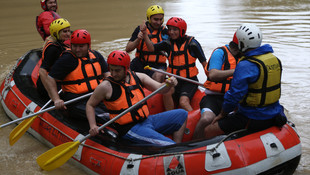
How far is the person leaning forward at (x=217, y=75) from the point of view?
3.84 meters

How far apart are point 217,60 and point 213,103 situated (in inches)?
18.2

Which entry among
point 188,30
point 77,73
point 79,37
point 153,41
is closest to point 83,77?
point 77,73

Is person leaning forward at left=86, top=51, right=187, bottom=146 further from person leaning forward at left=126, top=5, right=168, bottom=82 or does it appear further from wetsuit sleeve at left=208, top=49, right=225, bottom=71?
person leaning forward at left=126, top=5, right=168, bottom=82

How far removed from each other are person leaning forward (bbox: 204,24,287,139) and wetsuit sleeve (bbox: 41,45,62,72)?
2205mm

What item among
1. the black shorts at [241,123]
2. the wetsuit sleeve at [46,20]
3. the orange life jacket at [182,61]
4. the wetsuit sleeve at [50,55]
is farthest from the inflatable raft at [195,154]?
the wetsuit sleeve at [46,20]

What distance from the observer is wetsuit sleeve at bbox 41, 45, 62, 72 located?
14.8 feet

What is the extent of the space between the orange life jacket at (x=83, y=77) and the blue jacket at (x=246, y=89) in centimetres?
164

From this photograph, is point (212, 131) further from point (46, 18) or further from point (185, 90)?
point (46, 18)

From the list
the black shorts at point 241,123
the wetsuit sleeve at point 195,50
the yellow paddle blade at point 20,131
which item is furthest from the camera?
the wetsuit sleeve at point 195,50

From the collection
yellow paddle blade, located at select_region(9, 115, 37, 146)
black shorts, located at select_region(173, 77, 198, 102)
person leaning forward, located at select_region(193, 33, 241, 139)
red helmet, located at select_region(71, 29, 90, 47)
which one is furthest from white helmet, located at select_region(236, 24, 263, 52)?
yellow paddle blade, located at select_region(9, 115, 37, 146)

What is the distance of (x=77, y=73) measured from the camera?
4250mm

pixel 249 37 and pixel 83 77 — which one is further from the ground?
pixel 249 37

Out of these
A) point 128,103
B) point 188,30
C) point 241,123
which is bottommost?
point 188,30

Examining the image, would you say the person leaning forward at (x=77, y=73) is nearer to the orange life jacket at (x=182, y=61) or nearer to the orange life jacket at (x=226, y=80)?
the orange life jacket at (x=182, y=61)
